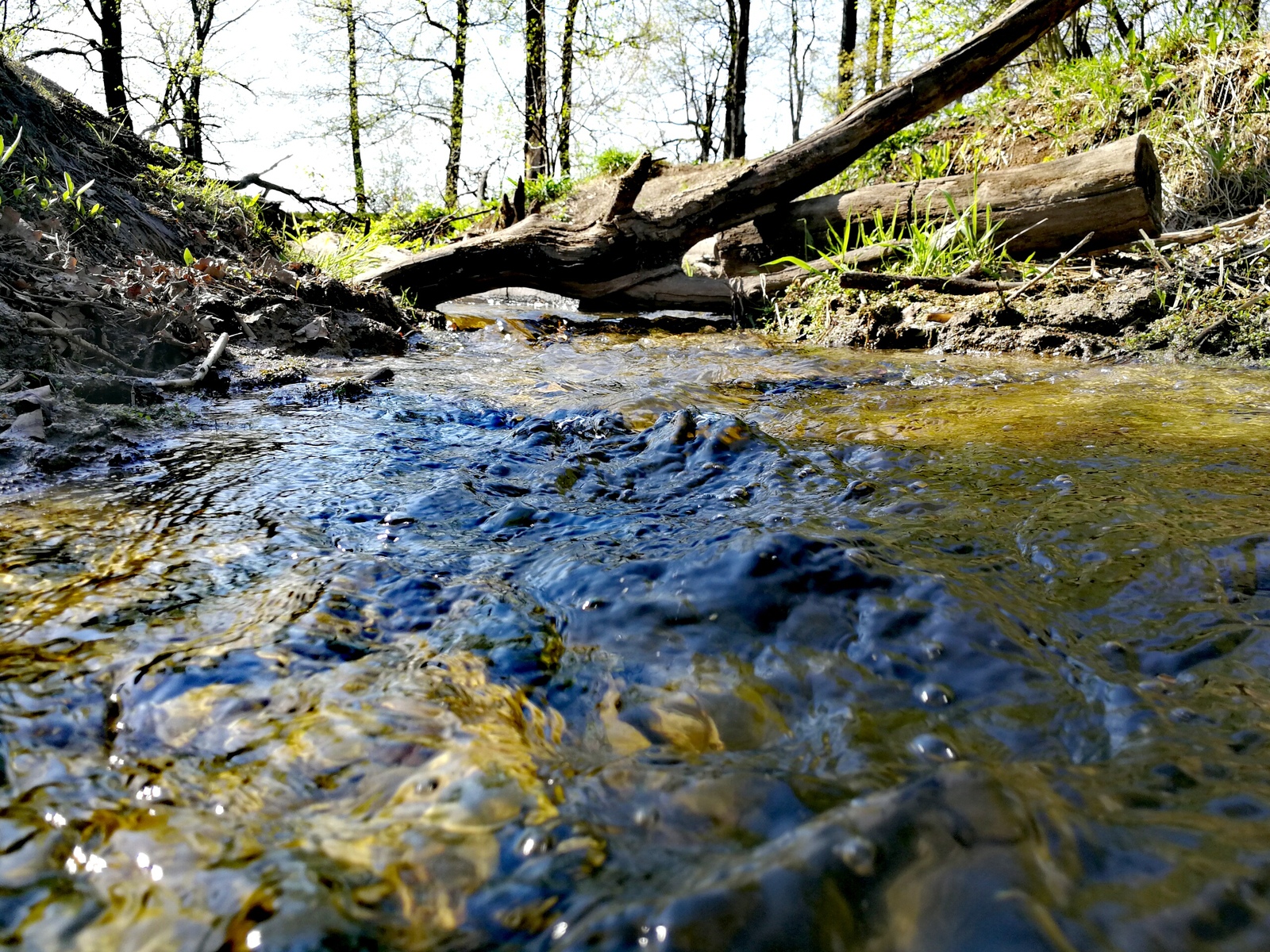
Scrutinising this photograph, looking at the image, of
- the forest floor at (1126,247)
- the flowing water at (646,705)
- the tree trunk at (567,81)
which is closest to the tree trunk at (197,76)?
the tree trunk at (567,81)

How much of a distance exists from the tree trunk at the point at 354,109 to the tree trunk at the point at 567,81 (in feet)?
15.2

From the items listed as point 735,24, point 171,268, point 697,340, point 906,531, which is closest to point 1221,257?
point 697,340

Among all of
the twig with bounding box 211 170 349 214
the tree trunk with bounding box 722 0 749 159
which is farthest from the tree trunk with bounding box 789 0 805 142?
the twig with bounding box 211 170 349 214

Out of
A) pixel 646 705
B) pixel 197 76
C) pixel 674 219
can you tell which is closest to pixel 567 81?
pixel 197 76

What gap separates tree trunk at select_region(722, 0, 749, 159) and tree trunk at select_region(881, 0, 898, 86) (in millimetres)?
3327

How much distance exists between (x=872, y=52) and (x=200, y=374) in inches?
708

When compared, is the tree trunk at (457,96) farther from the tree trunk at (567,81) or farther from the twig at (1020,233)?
the twig at (1020,233)

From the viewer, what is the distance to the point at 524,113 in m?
15.8

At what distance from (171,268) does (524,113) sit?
1330cm

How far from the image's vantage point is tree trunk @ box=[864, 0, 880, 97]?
1546cm

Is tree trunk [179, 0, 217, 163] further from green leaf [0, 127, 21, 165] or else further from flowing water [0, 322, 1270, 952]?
flowing water [0, 322, 1270, 952]

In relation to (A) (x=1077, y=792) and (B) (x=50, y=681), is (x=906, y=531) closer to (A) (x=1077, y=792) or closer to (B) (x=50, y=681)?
(A) (x=1077, y=792)

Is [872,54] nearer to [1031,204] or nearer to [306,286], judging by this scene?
[1031,204]

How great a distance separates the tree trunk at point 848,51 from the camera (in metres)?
16.5
